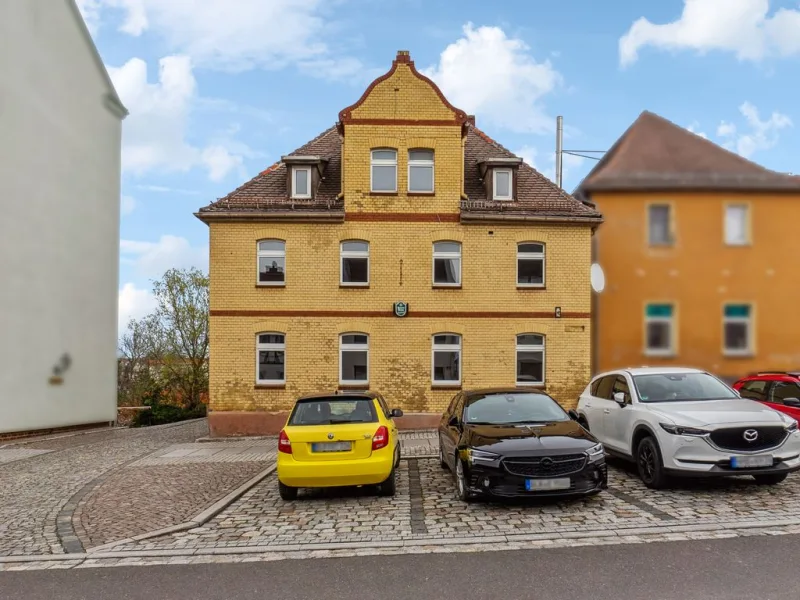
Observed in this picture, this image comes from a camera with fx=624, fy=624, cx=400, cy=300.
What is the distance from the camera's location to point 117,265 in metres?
23.7

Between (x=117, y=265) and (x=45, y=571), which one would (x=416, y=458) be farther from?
(x=117, y=265)

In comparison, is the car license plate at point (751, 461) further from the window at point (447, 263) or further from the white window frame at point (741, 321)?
the window at point (447, 263)

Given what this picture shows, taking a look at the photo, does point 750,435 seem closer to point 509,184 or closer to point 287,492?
point 287,492

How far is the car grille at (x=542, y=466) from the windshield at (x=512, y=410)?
Result: 122 centimetres

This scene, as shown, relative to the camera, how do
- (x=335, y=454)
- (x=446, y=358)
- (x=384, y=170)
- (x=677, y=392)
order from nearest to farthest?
(x=335, y=454) → (x=677, y=392) → (x=446, y=358) → (x=384, y=170)

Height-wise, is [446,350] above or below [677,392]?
above

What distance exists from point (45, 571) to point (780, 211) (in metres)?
7.20

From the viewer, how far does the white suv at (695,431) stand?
321 inches

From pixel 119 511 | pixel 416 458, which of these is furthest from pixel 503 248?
pixel 119 511

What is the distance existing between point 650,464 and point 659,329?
5329mm

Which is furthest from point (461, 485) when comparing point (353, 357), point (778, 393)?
point (353, 357)

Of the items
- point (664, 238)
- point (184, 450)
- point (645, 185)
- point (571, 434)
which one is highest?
point (645, 185)

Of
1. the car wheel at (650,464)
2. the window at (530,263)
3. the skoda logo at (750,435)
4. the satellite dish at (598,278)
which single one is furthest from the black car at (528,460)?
the window at (530,263)

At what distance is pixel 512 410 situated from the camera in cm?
926
